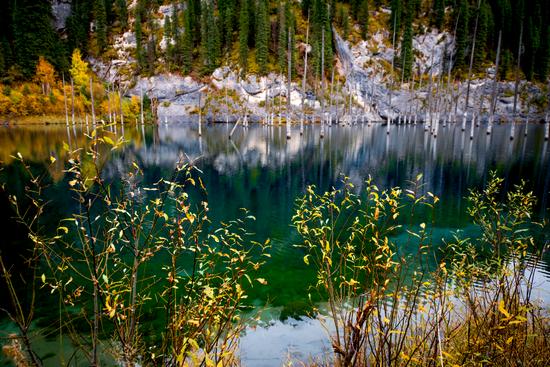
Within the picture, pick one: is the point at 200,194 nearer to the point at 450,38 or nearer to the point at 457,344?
the point at 457,344

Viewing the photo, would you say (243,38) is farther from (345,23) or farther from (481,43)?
(481,43)

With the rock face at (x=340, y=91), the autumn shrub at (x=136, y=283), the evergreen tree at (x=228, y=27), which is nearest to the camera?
the autumn shrub at (x=136, y=283)

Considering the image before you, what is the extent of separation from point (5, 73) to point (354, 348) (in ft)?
322

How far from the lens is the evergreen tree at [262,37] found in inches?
3337

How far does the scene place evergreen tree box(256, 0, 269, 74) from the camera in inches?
3337

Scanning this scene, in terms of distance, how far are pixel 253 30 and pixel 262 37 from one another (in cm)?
1231

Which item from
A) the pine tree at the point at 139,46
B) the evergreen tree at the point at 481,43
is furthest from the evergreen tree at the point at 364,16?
the pine tree at the point at 139,46

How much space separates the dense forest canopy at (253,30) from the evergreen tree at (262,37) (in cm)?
24

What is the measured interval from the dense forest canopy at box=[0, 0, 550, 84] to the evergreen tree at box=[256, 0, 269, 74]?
0.24m

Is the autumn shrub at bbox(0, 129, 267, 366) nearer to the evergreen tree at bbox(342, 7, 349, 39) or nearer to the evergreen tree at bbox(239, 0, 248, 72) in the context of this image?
the evergreen tree at bbox(239, 0, 248, 72)

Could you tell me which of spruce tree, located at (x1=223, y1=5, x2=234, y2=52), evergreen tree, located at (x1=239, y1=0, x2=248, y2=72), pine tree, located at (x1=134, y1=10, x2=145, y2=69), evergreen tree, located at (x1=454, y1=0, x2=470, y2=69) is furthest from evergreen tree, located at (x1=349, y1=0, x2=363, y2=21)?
pine tree, located at (x1=134, y1=10, x2=145, y2=69)

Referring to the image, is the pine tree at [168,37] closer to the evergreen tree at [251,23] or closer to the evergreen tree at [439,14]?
the evergreen tree at [251,23]

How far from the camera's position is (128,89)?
94.2m

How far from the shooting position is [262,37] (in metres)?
85.1
